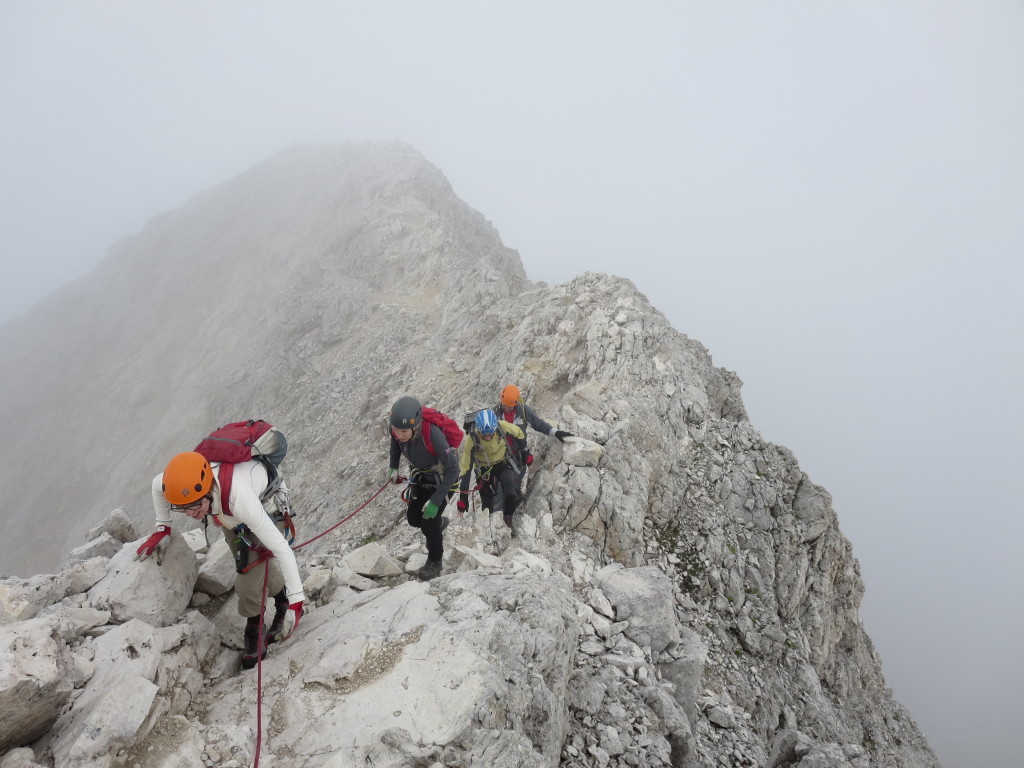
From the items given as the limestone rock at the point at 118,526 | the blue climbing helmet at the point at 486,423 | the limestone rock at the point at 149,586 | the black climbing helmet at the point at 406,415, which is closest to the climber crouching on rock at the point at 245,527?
the limestone rock at the point at 149,586

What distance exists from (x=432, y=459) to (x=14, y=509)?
50426mm

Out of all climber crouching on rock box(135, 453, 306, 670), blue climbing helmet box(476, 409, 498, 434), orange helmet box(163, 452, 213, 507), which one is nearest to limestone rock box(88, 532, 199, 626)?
climber crouching on rock box(135, 453, 306, 670)

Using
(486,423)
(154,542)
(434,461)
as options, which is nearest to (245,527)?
(154,542)

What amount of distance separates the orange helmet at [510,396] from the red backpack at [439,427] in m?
2.47

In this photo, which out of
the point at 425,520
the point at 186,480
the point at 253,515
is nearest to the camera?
the point at 186,480

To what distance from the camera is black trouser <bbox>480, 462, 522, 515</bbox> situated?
10008 millimetres

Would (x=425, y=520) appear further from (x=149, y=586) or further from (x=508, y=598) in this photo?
(x=149, y=586)

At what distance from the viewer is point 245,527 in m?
5.51

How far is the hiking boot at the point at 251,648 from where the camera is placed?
6.14 m

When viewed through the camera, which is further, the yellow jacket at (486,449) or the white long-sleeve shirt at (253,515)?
the yellow jacket at (486,449)

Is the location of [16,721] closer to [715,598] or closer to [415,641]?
[415,641]

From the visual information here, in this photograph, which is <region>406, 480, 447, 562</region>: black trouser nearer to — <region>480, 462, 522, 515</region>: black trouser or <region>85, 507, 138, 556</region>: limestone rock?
<region>480, 462, 522, 515</region>: black trouser

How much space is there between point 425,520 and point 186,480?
164 inches

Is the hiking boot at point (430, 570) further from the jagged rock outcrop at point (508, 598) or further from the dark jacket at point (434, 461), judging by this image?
the dark jacket at point (434, 461)
